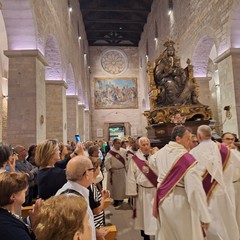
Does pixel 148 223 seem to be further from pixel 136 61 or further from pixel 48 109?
pixel 136 61

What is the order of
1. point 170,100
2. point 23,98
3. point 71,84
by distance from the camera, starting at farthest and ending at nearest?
point 71,84 < point 23,98 < point 170,100

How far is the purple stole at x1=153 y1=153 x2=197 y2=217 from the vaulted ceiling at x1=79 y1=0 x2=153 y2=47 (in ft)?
72.7

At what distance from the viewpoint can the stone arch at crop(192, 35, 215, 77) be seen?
12.8 metres

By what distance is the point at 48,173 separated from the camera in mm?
2793

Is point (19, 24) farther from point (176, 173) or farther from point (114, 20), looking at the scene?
point (114, 20)

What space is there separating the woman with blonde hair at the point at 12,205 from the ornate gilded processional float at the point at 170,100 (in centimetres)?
509

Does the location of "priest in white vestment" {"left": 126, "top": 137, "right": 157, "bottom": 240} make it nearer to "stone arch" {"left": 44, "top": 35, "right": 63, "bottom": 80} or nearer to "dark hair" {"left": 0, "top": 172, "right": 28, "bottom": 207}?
"dark hair" {"left": 0, "top": 172, "right": 28, "bottom": 207}

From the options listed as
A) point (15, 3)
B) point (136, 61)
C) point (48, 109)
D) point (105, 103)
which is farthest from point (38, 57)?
point (136, 61)

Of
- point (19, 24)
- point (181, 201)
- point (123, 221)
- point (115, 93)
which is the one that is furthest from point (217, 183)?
point (115, 93)

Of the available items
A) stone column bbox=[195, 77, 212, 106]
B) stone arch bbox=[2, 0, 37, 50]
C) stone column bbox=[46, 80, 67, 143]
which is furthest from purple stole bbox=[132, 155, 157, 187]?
stone column bbox=[195, 77, 212, 106]

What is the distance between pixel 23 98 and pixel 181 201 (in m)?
6.75

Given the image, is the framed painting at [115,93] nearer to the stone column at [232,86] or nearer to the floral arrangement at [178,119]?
the stone column at [232,86]

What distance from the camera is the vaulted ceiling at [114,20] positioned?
23109 mm

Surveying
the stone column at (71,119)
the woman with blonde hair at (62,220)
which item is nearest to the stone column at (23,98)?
→ the woman with blonde hair at (62,220)
